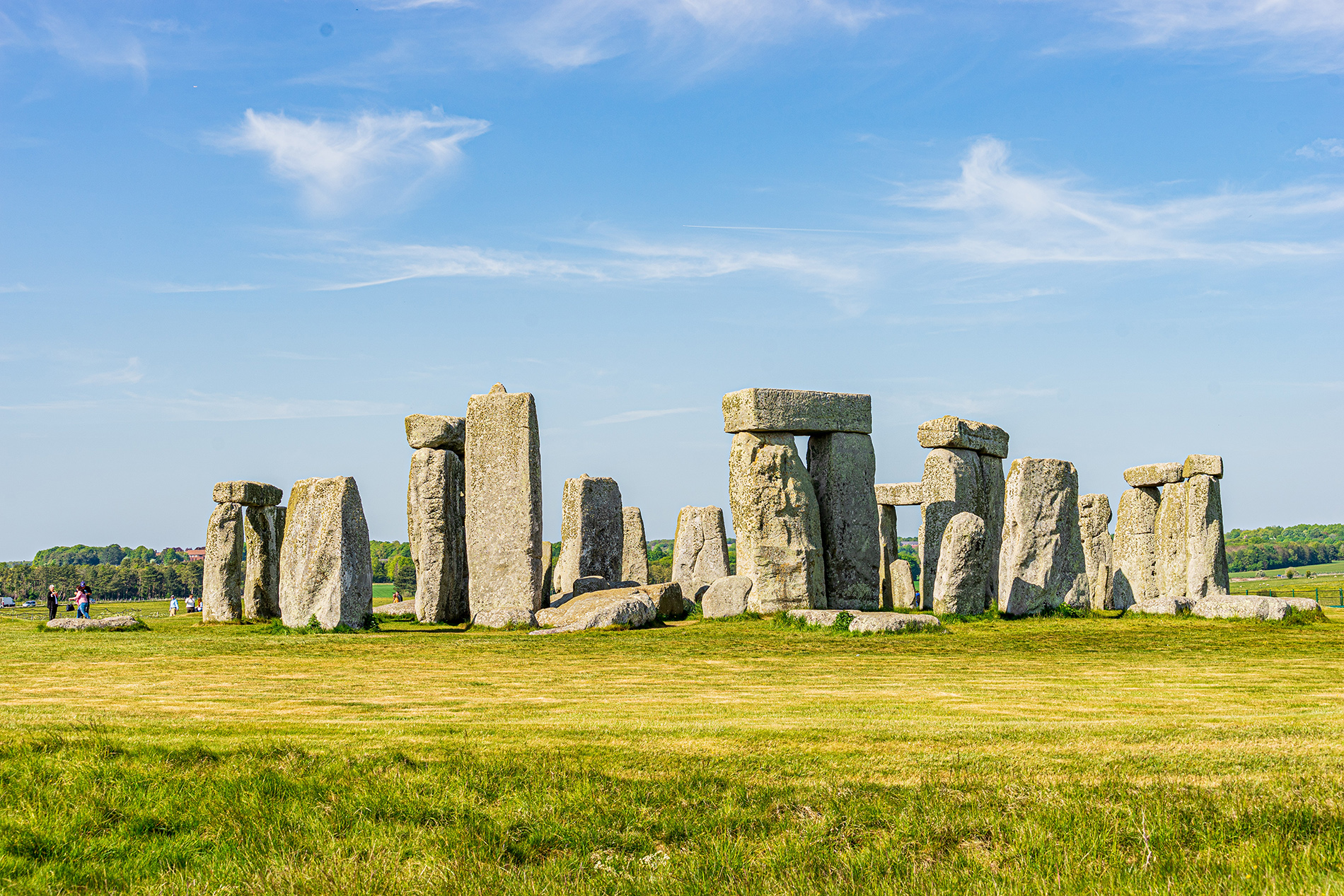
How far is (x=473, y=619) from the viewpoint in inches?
642

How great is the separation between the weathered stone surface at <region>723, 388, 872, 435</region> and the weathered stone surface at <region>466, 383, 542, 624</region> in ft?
9.46

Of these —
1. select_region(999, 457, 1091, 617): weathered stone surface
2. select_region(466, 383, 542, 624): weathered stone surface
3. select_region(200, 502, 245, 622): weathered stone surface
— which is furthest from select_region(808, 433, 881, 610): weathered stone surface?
select_region(200, 502, 245, 622): weathered stone surface

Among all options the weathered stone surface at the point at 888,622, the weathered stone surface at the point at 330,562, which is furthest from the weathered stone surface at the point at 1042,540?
the weathered stone surface at the point at 330,562

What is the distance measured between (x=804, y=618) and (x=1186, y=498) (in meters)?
8.76

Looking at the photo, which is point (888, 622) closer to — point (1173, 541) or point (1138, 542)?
point (1173, 541)

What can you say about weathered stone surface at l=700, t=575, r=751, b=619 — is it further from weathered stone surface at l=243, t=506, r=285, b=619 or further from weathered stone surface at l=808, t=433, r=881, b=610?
weathered stone surface at l=243, t=506, r=285, b=619

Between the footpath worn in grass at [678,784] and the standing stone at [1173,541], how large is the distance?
1083 cm

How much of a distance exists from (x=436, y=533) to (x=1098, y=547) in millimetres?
11916

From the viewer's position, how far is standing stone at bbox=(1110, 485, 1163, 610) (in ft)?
71.1

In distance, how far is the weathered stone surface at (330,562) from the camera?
15477mm

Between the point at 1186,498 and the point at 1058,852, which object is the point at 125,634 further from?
the point at 1186,498

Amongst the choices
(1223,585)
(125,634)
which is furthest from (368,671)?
(1223,585)

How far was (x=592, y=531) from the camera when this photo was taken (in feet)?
69.7

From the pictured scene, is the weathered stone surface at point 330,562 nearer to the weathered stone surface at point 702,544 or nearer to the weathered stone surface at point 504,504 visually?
the weathered stone surface at point 504,504
